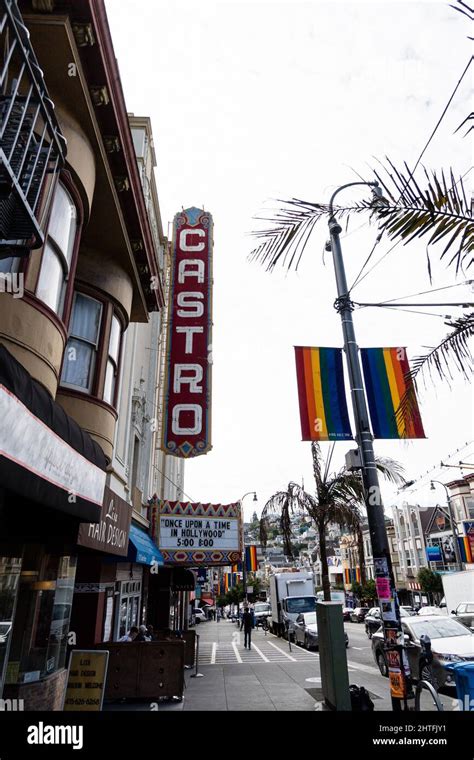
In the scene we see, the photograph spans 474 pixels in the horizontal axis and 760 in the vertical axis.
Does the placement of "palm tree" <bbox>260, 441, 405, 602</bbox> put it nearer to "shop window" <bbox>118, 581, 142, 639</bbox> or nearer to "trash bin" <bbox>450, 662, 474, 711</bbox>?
"shop window" <bbox>118, 581, 142, 639</bbox>

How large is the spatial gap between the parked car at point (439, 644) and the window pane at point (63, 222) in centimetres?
968

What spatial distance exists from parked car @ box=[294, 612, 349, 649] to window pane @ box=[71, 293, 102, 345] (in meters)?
16.0

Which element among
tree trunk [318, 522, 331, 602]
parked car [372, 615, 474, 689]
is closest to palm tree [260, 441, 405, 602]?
tree trunk [318, 522, 331, 602]

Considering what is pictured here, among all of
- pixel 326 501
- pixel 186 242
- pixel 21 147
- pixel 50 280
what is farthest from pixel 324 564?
pixel 21 147

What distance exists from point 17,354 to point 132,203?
16.1 feet

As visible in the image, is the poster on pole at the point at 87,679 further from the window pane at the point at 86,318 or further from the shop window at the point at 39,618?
the window pane at the point at 86,318

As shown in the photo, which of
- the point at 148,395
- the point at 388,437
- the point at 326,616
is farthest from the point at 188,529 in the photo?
the point at 388,437

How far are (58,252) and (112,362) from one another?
387 centimetres

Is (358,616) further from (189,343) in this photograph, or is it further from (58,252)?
(58,252)

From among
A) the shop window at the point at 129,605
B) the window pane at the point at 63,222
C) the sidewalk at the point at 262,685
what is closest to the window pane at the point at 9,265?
the window pane at the point at 63,222

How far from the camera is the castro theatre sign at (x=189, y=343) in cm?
1500

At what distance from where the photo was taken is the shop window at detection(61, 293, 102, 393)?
9180mm

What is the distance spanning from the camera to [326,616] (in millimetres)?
8758
